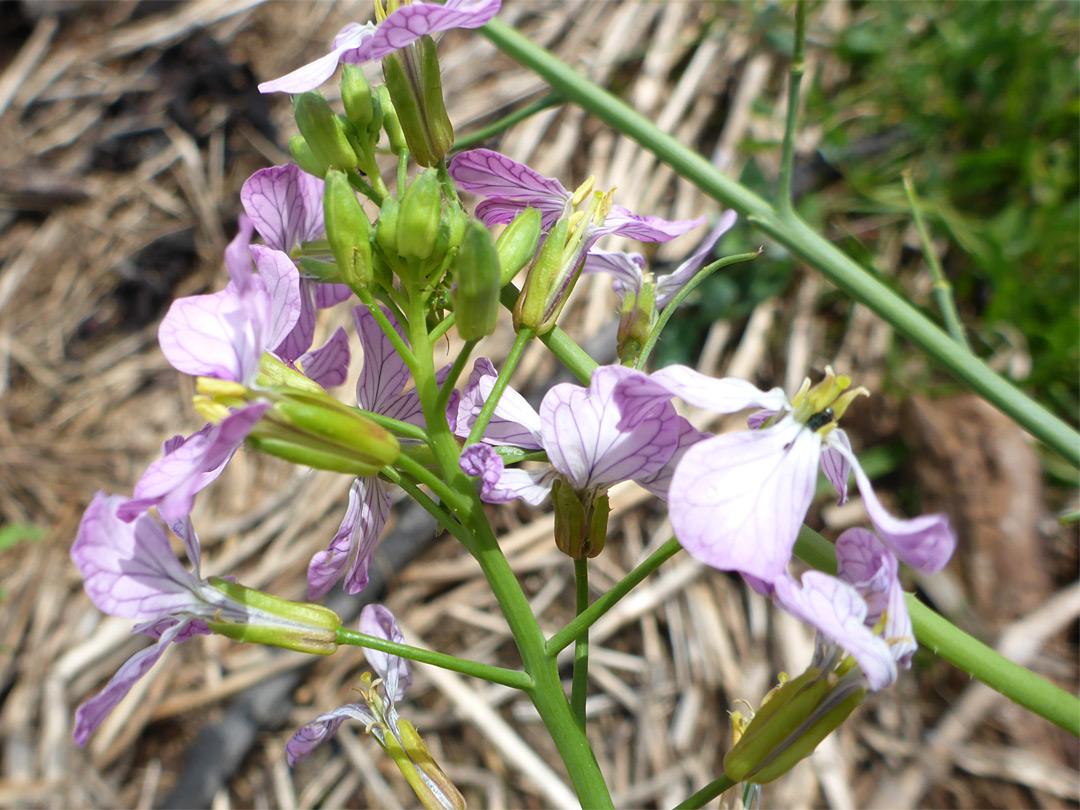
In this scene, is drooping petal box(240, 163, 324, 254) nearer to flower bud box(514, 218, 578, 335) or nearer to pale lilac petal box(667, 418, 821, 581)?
flower bud box(514, 218, 578, 335)

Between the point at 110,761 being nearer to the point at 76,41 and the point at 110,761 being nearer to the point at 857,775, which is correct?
the point at 857,775

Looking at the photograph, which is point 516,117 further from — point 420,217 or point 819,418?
point 819,418

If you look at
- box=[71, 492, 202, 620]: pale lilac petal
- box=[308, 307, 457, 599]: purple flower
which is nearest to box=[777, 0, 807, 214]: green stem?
box=[308, 307, 457, 599]: purple flower

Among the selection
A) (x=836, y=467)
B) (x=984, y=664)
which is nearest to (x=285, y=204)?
(x=836, y=467)

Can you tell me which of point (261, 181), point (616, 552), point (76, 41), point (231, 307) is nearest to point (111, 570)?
point (231, 307)

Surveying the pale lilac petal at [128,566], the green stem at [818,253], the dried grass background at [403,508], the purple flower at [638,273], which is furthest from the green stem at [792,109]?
the pale lilac petal at [128,566]

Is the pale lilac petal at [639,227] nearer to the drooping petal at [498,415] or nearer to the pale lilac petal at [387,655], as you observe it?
the drooping petal at [498,415]
